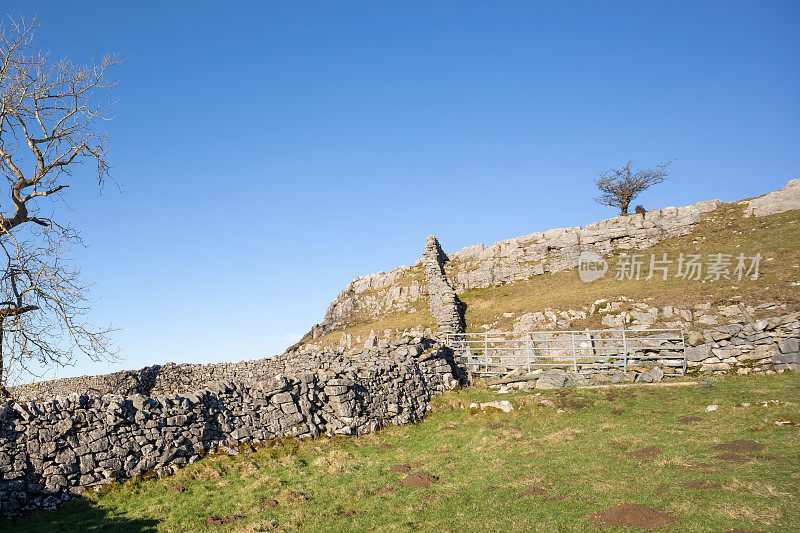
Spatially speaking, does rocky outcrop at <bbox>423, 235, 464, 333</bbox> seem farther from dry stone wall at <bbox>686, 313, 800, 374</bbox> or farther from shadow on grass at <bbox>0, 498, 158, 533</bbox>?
shadow on grass at <bbox>0, 498, 158, 533</bbox>

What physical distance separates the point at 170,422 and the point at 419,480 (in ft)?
24.8

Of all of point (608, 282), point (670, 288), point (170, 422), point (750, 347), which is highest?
point (608, 282)

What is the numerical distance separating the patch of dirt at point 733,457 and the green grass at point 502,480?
17cm

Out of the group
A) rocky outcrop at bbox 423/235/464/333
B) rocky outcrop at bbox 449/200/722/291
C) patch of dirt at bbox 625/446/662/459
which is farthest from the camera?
rocky outcrop at bbox 449/200/722/291

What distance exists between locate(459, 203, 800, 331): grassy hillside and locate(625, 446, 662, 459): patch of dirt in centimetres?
2031

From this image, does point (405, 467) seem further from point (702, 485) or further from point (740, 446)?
point (740, 446)

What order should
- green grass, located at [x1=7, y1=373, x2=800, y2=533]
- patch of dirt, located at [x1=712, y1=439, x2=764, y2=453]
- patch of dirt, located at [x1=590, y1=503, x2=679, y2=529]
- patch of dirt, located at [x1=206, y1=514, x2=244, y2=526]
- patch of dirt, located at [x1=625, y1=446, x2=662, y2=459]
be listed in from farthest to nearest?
1. patch of dirt, located at [x1=625, y1=446, x2=662, y2=459]
2. patch of dirt, located at [x1=712, y1=439, x2=764, y2=453]
3. patch of dirt, located at [x1=206, y1=514, x2=244, y2=526]
4. green grass, located at [x1=7, y1=373, x2=800, y2=533]
5. patch of dirt, located at [x1=590, y1=503, x2=679, y2=529]

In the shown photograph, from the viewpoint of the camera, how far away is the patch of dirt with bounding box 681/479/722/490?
30.8ft

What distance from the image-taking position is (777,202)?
4300 cm

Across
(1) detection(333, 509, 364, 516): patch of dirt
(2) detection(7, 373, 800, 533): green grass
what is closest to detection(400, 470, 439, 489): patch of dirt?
(2) detection(7, 373, 800, 533): green grass

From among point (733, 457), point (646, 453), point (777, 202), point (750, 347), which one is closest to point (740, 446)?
point (733, 457)

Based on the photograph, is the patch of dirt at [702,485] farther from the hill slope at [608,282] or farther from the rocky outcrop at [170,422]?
the hill slope at [608,282]

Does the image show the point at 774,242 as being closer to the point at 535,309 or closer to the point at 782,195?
the point at 782,195

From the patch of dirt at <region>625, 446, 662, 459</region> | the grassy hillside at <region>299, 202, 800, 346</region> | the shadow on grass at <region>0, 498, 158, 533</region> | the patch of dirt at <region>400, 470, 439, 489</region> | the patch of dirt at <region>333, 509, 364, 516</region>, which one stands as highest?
the grassy hillside at <region>299, 202, 800, 346</region>
